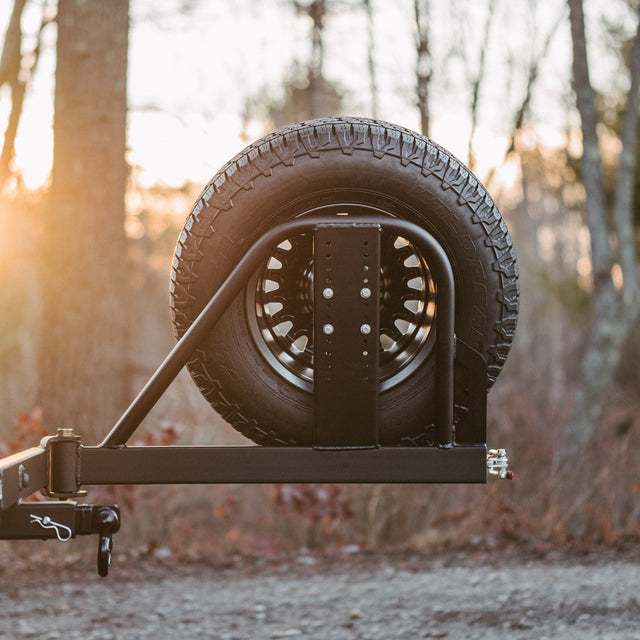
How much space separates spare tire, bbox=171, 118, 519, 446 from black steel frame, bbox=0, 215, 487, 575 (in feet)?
0.40

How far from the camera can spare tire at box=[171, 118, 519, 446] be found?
114 inches

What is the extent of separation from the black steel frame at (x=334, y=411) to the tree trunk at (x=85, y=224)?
4.07 metres

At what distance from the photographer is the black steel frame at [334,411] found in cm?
281

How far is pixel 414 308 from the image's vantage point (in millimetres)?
3227

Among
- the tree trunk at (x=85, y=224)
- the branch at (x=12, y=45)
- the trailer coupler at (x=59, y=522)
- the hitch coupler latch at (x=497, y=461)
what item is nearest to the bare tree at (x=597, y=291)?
the tree trunk at (x=85, y=224)

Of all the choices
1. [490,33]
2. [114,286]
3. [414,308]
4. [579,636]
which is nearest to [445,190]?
[414,308]

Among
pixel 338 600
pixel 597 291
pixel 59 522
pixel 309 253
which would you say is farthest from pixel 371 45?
pixel 59 522

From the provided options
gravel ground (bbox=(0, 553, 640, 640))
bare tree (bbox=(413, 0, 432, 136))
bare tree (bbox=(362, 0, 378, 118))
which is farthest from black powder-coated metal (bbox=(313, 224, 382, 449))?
bare tree (bbox=(362, 0, 378, 118))

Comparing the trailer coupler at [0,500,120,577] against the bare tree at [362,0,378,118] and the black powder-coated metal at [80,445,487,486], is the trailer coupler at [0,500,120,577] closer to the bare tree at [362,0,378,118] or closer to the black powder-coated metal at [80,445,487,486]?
the black powder-coated metal at [80,445,487,486]

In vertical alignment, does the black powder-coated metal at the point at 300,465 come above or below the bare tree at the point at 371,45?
below

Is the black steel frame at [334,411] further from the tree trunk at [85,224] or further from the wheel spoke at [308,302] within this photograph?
the tree trunk at [85,224]

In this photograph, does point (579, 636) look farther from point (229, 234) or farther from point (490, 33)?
point (490, 33)

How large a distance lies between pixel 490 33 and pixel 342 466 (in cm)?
917

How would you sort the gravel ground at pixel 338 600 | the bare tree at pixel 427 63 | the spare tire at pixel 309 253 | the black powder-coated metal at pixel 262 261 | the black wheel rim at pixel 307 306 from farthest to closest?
the bare tree at pixel 427 63 < the gravel ground at pixel 338 600 < the black wheel rim at pixel 307 306 < the spare tire at pixel 309 253 < the black powder-coated metal at pixel 262 261
